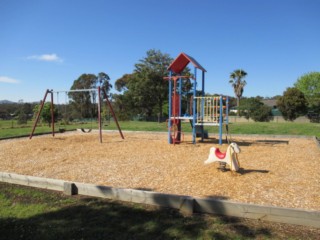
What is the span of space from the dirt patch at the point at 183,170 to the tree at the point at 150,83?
2719 cm

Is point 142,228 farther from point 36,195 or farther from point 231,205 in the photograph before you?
point 36,195

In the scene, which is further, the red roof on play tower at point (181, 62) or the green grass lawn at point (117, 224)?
the red roof on play tower at point (181, 62)

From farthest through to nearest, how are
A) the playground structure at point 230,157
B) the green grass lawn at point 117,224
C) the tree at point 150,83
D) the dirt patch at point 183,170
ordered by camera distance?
the tree at point 150,83
the playground structure at point 230,157
the dirt patch at point 183,170
the green grass lawn at point 117,224

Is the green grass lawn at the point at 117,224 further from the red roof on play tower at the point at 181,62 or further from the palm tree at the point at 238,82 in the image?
the palm tree at the point at 238,82

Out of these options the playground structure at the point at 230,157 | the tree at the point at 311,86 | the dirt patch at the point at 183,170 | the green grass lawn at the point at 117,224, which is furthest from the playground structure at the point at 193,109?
the tree at the point at 311,86

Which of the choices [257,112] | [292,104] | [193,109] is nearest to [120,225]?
[193,109]

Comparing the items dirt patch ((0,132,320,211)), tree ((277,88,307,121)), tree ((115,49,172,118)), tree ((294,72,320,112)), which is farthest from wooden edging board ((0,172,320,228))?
tree ((294,72,320,112))

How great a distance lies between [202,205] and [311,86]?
173 feet

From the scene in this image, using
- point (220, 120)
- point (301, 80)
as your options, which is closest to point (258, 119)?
point (301, 80)

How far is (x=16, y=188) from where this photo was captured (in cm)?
526

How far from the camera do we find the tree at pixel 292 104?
39.2m

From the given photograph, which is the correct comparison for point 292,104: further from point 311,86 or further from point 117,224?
point 117,224

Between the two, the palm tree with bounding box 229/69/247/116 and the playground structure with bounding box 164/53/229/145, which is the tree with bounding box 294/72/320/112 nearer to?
the palm tree with bounding box 229/69/247/116

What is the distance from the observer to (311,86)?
4838 cm
